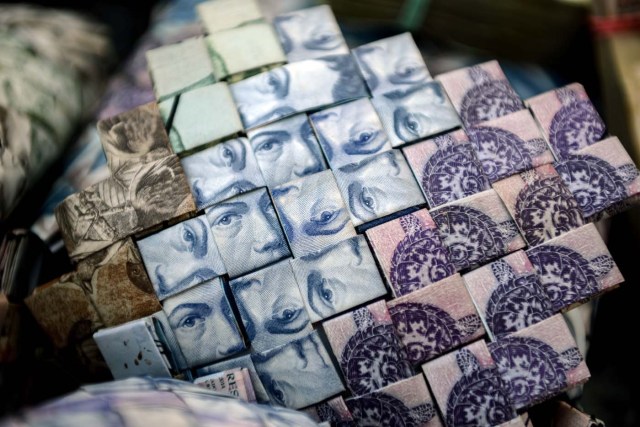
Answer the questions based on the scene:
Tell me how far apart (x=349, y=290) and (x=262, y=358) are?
0.32 feet

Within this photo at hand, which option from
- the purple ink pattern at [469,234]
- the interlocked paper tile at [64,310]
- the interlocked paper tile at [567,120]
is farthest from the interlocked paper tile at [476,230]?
the interlocked paper tile at [64,310]

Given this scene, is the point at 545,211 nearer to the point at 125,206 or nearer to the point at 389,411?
the point at 389,411

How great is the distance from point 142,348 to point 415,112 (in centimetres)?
33

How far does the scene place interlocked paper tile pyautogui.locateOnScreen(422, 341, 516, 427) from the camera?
481mm

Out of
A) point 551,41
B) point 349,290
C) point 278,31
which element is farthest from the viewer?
point 551,41

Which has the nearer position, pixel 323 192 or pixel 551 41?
pixel 323 192

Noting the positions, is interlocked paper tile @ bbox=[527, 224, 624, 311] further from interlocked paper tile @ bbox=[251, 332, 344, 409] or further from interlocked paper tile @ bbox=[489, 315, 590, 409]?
interlocked paper tile @ bbox=[251, 332, 344, 409]

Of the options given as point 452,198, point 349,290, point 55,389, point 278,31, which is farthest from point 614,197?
point 55,389

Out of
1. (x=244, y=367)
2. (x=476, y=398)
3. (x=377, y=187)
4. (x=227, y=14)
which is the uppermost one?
(x=227, y=14)

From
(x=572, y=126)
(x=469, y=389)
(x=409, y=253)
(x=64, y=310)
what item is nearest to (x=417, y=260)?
(x=409, y=253)

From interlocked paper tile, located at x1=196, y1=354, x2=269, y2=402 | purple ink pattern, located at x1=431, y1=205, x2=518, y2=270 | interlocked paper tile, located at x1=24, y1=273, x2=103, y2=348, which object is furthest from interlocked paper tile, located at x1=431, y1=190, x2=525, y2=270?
interlocked paper tile, located at x1=24, y1=273, x2=103, y2=348

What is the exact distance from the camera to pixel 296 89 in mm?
550

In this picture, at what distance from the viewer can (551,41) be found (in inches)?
29.1

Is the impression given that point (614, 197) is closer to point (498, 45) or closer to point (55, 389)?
point (498, 45)
